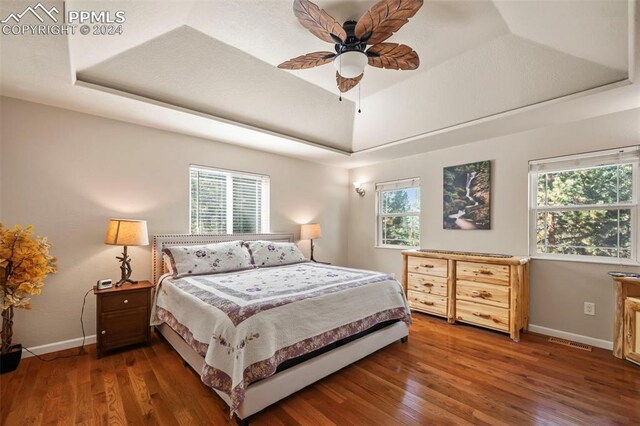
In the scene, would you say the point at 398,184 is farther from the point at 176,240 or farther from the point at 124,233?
the point at 124,233

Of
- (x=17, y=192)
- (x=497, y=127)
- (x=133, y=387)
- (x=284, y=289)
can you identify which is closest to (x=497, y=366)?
(x=284, y=289)

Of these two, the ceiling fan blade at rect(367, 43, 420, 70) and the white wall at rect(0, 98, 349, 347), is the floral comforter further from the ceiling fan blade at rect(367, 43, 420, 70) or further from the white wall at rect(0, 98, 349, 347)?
the ceiling fan blade at rect(367, 43, 420, 70)

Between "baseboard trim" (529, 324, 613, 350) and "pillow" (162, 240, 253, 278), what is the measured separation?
3.40 meters

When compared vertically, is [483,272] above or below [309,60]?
below

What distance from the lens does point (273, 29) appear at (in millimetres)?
2262

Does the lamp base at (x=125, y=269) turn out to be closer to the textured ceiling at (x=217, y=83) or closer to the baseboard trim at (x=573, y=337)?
the textured ceiling at (x=217, y=83)

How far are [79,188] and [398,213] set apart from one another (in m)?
4.24

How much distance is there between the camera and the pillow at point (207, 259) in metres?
2.90

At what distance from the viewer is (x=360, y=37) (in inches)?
72.9

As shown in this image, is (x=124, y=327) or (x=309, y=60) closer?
(x=309, y=60)

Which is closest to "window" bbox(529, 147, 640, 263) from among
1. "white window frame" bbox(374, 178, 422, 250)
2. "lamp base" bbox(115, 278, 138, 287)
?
"white window frame" bbox(374, 178, 422, 250)

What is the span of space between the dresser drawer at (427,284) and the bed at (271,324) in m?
0.92

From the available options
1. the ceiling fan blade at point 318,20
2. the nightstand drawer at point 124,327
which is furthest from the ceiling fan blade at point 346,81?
the nightstand drawer at point 124,327

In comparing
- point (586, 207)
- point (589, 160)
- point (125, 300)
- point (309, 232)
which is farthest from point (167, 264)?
point (589, 160)
